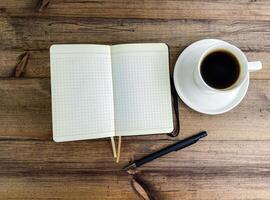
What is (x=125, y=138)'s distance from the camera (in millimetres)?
799

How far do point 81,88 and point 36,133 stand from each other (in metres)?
0.13

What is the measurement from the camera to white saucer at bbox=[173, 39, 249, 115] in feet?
2.54

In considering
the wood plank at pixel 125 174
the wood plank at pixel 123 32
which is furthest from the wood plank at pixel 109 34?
the wood plank at pixel 125 174

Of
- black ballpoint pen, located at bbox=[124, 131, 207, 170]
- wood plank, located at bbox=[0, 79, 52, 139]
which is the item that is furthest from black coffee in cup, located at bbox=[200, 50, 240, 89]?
wood plank, located at bbox=[0, 79, 52, 139]

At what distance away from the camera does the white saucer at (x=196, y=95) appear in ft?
2.54

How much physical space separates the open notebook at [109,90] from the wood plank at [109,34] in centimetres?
4

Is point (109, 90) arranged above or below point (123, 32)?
below

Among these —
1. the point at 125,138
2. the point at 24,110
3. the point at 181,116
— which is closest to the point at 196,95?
the point at 181,116

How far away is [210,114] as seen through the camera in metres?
0.80

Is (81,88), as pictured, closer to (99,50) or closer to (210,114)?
(99,50)

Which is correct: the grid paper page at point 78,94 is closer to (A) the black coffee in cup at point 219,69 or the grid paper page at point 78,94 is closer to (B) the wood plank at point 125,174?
(B) the wood plank at point 125,174

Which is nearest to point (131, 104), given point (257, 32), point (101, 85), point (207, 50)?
point (101, 85)

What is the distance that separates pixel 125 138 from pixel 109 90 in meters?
0.10

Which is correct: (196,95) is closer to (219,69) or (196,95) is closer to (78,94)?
(219,69)
